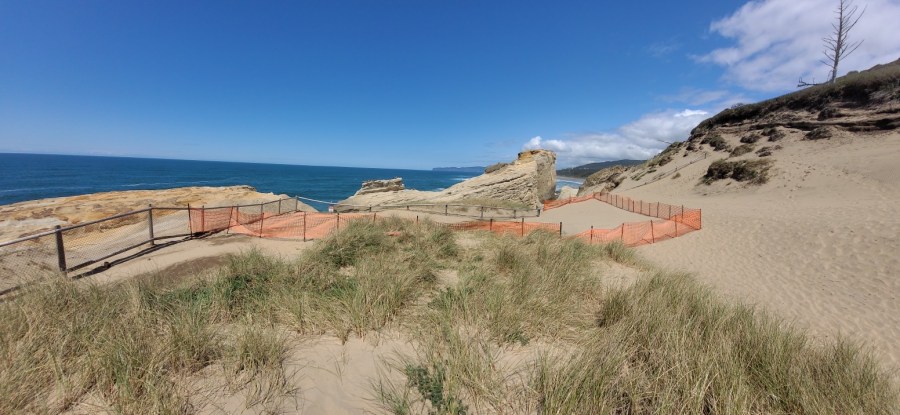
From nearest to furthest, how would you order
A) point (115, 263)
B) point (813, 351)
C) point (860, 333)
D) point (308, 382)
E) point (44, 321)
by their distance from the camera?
point (308, 382) < point (44, 321) < point (813, 351) < point (860, 333) < point (115, 263)

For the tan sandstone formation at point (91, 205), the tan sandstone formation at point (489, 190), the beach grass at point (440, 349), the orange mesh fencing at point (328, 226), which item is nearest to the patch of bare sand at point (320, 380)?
the beach grass at point (440, 349)

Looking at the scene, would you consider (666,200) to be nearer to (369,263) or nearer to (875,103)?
(875,103)

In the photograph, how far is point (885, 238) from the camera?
11.0m

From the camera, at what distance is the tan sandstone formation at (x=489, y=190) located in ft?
89.0

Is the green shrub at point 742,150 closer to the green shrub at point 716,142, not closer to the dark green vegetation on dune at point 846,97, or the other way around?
the green shrub at point 716,142

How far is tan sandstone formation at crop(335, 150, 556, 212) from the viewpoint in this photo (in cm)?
2714

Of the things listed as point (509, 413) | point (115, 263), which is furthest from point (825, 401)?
point (115, 263)

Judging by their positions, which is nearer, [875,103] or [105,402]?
[105,402]

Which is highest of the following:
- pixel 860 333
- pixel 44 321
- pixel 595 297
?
pixel 44 321

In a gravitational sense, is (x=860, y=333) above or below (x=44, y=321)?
below

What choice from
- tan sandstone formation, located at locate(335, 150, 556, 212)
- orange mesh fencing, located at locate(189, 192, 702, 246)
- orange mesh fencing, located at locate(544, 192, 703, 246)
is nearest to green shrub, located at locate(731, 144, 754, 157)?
tan sandstone formation, located at locate(335, 150, 556, 212)

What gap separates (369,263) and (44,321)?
373cm

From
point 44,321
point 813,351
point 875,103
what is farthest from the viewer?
point 875,103

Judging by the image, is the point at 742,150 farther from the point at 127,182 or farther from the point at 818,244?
the point at 127,182
